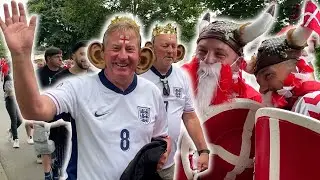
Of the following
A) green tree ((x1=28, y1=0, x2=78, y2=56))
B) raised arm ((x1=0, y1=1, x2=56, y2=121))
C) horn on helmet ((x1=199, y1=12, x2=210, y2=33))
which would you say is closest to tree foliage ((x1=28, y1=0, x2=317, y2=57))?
green tree ((x1=28, y1=0, x2=78, y2=56))

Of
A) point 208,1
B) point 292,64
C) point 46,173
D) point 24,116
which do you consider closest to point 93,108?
point 24,116

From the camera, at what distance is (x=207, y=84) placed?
3150 millimetres

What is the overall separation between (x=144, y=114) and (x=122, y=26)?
43cm

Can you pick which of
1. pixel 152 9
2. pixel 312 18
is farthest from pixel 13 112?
pixel 152 9

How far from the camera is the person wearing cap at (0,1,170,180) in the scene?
7.79 ft

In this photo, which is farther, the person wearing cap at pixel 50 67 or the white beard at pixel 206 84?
the person wearing cap at pixel 50 67

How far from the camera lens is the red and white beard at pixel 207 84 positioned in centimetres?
309

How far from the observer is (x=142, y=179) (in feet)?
7.97

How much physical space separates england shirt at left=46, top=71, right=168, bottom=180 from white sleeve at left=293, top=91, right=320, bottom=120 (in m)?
0.71

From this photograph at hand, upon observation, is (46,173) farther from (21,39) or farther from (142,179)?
(21,39)

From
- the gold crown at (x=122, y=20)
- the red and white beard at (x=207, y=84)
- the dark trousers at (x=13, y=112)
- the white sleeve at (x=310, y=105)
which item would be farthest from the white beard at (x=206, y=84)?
the dark trousers at (x=13, y=112)

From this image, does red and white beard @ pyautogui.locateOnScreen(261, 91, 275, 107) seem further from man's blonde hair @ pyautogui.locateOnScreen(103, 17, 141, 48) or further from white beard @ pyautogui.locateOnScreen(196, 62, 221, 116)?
man's blonde hair @ pyautogui.locateOnScreen(103, 17, 141, 48)

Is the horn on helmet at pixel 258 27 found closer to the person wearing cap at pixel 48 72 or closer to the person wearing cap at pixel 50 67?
the person wearing cap at pixel 48 72

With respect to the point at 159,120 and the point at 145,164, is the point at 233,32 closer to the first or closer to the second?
the point at 159,120
